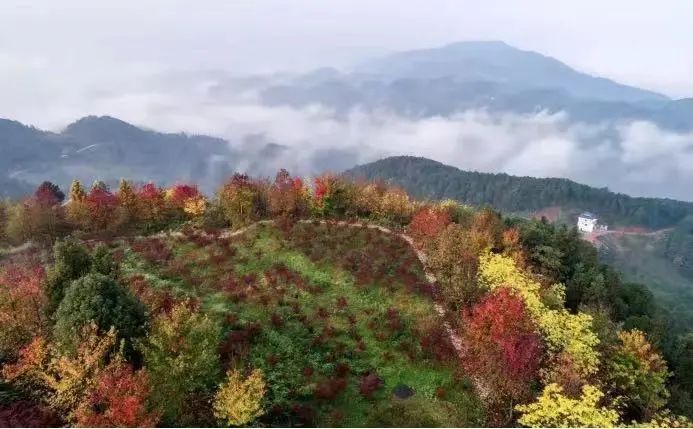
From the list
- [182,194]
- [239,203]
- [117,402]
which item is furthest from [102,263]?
[182,194]

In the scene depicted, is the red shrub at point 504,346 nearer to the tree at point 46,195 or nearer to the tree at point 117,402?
the tree at point 117,402

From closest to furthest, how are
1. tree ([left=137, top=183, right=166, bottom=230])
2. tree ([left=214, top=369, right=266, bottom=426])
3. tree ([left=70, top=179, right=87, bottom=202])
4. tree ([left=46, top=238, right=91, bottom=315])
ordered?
tree ([left=214, top=369, right=266, bottom=426]), tree ([left=46, top=238, right=91, bottom=315]), tree ([left=137, top=183, right=166, bottom=230]), tree ([left=70, top=179, right=87, bottom=202])

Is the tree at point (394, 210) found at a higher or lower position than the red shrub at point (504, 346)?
higher

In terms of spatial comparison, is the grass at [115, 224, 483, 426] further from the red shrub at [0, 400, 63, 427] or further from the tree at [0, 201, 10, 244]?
the tree at [0, 201, 10, 244]

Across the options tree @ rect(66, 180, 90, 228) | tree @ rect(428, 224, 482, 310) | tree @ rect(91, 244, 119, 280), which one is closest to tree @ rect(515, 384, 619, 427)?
tree @ rect(428, 224, 482, 310)

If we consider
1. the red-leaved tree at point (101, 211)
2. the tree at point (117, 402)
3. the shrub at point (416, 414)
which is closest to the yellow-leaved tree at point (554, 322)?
the shrub at point (416, 414)
